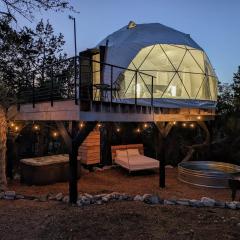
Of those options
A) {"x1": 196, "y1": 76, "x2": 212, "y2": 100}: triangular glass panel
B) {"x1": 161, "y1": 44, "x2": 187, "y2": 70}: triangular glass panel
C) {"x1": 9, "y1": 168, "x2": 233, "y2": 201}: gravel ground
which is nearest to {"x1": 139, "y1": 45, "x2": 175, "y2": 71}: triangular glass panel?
{"x1": 161, "y1": 44, "x2": 187, "y2": 70}: triangular glass panel

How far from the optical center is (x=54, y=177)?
1119cm

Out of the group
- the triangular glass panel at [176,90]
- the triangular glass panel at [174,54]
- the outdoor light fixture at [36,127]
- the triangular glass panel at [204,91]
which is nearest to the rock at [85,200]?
the outdoor light fixture at [36,127]

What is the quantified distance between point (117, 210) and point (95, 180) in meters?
5.49

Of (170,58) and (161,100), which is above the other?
(170,58)

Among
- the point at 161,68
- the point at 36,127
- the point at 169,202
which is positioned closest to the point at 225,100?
the point at 161,68

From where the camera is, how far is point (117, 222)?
19.6 ft

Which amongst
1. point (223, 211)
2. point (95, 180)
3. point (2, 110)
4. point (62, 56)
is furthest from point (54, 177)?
point (62, 56)

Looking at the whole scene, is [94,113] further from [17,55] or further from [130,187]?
[17,55]

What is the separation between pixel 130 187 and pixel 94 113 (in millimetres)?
4138

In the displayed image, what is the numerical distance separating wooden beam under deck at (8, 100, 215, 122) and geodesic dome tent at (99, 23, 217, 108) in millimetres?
1264

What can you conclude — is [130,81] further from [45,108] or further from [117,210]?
[117,210]

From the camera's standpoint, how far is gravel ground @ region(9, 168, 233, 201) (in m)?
10.1

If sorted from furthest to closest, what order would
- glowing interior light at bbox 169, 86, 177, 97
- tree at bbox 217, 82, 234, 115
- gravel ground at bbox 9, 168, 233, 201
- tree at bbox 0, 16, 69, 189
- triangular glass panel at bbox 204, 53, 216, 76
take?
1. tree at bbox 217, 82, 234, 115
2. triangular glass panel at bbox 204, 53, 216, 76
3. glowing interior light at bbox 169, 86, 177, 97
4. gravel ground at bbox 9, 168, 233, 201
5. tree at bbox 0, 16, 69, 189

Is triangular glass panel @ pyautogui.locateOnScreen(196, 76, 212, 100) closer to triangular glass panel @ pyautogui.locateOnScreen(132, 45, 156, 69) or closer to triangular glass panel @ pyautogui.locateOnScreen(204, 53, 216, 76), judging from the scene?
triangular glass panel @ pyautogui.locateOnScreen(204, 53, 216, 76)
